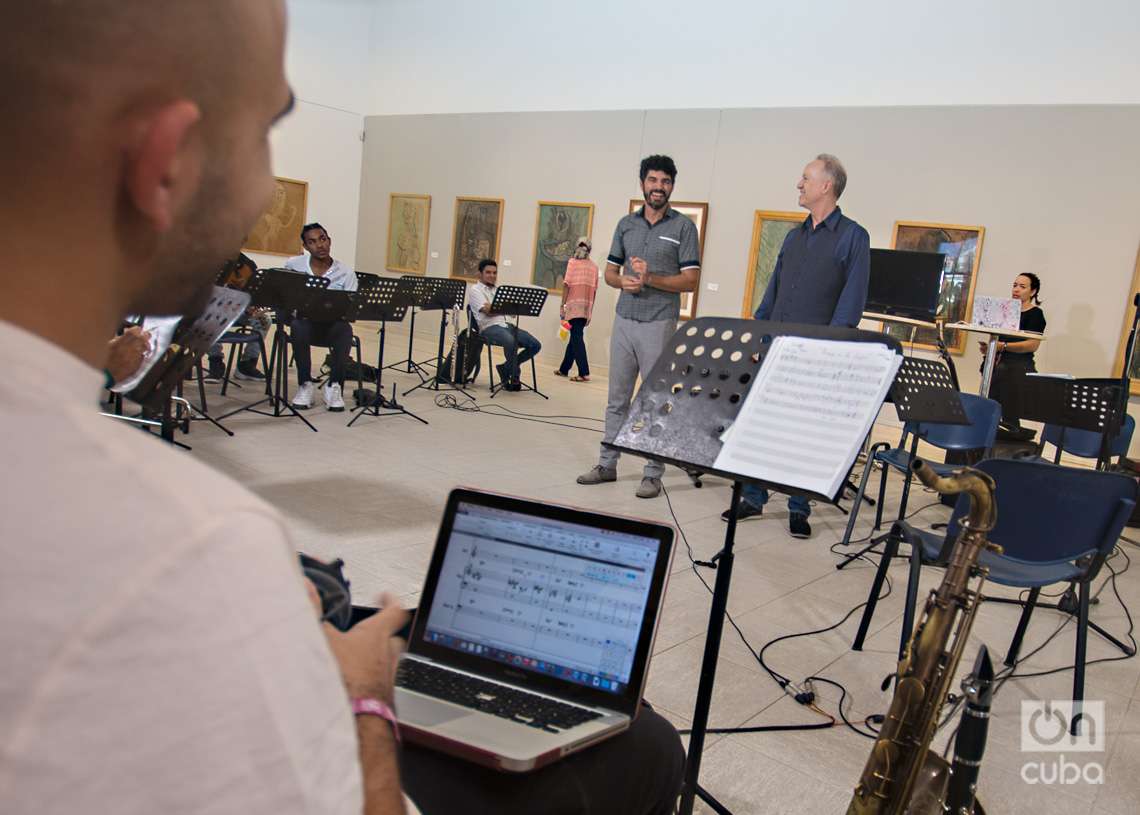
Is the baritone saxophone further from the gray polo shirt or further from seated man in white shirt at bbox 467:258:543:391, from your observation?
seated man in white shirt at bbox 467:258:543:391

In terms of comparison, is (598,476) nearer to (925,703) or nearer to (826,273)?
(826,273)

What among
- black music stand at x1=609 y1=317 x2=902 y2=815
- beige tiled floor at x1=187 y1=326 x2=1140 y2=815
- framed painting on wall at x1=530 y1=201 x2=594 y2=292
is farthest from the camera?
framed painting on wall at x1=530 y1=201 x2=594 y2=292

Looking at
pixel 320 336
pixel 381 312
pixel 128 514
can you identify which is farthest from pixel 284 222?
pixel 128 514

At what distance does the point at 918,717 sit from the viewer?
2010 millimetres

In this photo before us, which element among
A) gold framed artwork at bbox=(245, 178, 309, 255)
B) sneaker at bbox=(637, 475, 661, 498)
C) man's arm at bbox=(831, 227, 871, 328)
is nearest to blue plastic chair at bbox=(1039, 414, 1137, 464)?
man's arm at bbox=(831, 227, 871, 328)

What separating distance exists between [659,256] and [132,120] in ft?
16.2

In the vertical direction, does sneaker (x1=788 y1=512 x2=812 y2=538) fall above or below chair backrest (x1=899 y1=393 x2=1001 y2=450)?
below

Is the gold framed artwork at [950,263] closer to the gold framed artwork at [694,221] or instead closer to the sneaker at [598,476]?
the gold framed artwork at [694,221]

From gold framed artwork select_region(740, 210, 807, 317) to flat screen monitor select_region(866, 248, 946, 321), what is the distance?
2.02 metres

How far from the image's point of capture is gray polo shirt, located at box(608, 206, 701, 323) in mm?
5289

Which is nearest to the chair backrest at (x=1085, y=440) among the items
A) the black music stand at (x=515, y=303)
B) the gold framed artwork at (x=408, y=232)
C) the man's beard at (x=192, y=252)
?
the black music stand at (x=515, y=303)

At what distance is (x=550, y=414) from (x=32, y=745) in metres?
7.81

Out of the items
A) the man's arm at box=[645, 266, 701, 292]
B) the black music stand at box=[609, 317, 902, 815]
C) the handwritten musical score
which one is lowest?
the handwritten musical score

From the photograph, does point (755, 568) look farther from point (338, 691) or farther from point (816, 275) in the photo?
point (338, 691)
